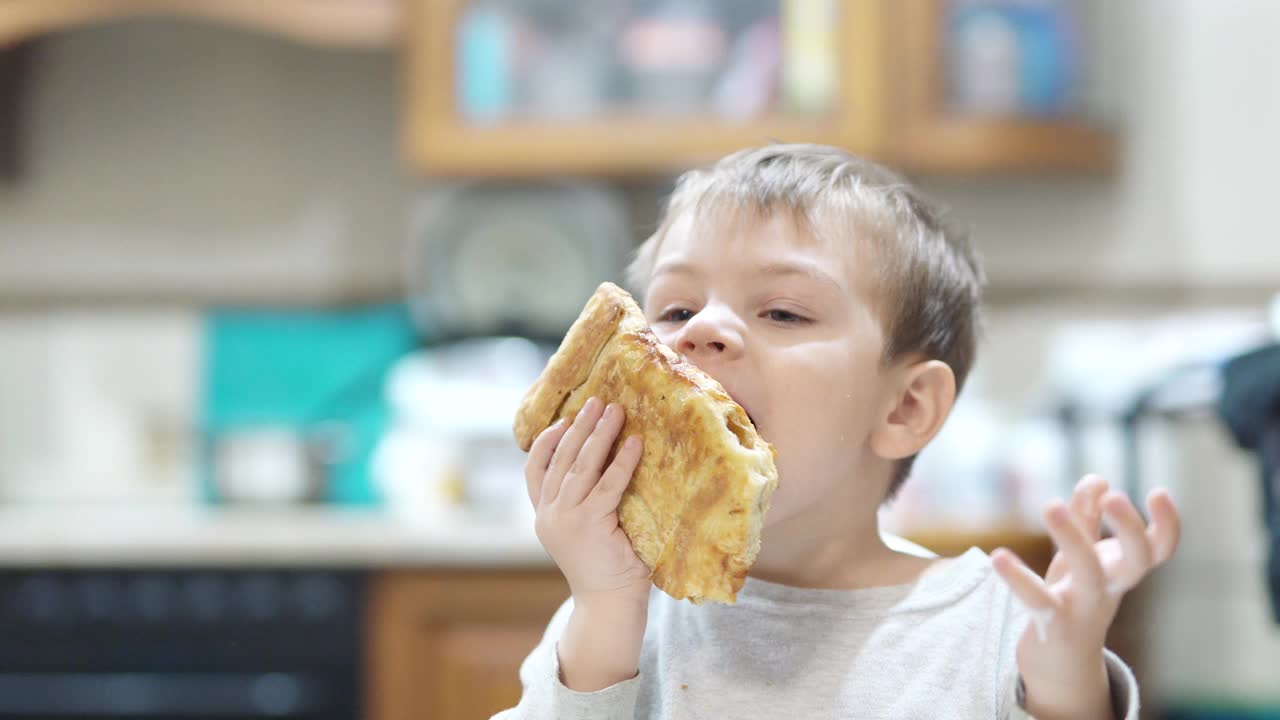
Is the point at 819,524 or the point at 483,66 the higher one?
the point at 483,66

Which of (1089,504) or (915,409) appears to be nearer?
(1089,504)

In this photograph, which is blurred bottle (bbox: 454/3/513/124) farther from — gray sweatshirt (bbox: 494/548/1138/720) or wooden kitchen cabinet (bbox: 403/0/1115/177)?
gray sweatshirt (bbox: 494/548/1138/720)

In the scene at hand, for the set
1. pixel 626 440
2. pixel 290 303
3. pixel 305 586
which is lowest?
pixel 305 586

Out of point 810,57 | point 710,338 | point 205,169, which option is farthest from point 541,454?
point 205,169

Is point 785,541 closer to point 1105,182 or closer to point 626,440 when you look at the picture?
point 626,440

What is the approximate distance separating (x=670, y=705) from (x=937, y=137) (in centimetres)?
174

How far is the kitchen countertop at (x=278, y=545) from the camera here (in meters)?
2.11

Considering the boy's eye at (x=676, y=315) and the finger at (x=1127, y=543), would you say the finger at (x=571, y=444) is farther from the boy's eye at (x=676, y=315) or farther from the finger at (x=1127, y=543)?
the finger at (x=1127, y=543)

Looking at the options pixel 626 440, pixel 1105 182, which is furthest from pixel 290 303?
pixel 626 440

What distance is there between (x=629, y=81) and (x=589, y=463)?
72.2 inches

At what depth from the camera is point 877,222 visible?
3.19 ft

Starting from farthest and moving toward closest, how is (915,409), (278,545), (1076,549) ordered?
1. (278,545)
2. (915,409)
3. (1076,549)

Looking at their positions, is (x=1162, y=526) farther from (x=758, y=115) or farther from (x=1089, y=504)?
(x=758, y=115)

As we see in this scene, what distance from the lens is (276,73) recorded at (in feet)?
9.36
